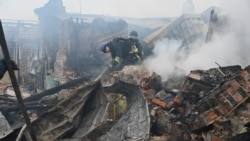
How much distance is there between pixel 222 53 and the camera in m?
8.62

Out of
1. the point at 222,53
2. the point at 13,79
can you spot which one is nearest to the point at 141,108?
the point at 13,79

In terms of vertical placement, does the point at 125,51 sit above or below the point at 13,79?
below

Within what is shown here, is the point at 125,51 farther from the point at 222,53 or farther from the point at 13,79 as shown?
the point at 13,79

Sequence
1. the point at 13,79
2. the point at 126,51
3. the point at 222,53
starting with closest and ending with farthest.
Result: the point at 13,79
the point at 222,53
the point at 126,51

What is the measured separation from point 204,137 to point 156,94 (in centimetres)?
206

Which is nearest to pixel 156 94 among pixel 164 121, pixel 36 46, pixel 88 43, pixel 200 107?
pixel 164 121

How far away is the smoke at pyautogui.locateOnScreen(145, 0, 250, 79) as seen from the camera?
8516 millimetres

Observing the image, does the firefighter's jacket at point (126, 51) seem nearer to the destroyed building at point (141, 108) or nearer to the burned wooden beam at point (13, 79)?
the destroyed building at point (141, 108)

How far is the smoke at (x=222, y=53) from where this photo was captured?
8516mm

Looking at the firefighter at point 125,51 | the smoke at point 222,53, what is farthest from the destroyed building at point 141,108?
the firefighter at point 125,51

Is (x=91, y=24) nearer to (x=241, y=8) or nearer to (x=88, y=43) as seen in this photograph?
(x=88, y=43)

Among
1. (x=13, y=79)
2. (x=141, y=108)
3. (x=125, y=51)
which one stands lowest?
(x=125, y=51)

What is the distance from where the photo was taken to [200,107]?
5.91m

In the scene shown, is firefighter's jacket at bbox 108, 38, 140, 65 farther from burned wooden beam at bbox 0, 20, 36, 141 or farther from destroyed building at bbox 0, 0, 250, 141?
burned wooden beam at bbox 0, 20, 36, 141
